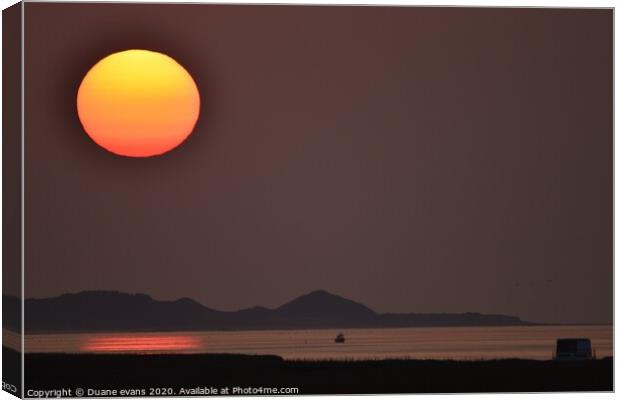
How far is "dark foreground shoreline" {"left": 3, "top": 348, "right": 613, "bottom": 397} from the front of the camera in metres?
13.5

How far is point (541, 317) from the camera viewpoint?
1403 centimetres

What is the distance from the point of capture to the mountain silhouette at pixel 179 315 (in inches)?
528

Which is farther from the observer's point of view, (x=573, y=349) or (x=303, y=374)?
(x=573, y=349)

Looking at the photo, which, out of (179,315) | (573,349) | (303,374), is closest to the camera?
(179,315)

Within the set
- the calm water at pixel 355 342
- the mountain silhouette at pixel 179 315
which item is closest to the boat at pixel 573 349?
the calm water at pixel 355 342

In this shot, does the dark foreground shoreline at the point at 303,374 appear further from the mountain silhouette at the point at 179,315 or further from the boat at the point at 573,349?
the mountain silhouette at the point at 179,315

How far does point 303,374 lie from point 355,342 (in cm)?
48

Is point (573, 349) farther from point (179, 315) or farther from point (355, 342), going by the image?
point (179, 315)

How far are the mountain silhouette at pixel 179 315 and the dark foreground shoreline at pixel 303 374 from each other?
25cm

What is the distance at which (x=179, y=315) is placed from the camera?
44.3 feet

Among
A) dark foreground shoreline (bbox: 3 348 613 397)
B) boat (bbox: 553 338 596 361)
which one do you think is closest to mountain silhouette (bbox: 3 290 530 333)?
dark foreground shoreline (bbox: 3 348 613 397)

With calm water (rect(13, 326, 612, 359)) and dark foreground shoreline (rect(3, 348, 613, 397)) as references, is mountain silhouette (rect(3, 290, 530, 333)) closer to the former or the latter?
calm water (rect(13, 326, 612, 359))

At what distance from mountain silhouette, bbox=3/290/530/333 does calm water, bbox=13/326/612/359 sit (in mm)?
63

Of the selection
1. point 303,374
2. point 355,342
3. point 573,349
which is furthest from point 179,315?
point 573,349
